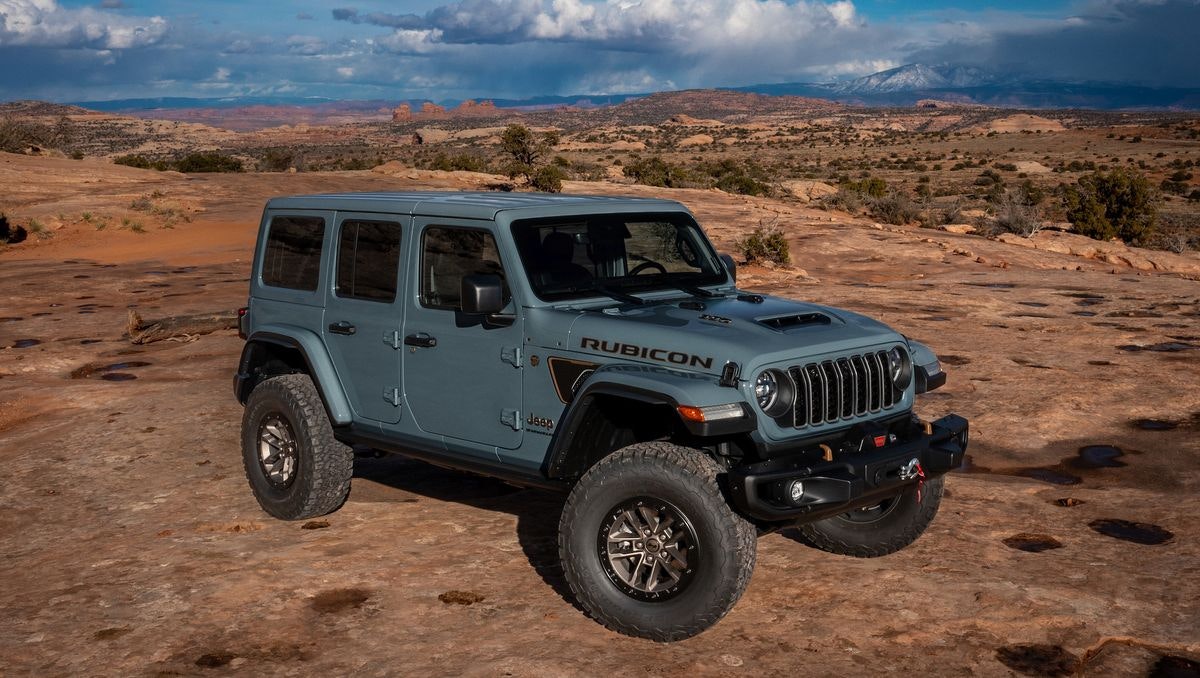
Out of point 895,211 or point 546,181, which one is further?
point 546,181

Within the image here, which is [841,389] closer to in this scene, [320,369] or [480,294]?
[480,294]

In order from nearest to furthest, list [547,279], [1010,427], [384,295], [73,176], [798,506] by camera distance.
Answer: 1. [798,506]
2. [547,279]
3. [384,295]
4. [1010,427]
5. [73,176]

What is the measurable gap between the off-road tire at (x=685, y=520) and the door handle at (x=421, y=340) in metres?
1.26

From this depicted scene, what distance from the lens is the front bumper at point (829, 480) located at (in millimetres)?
4496

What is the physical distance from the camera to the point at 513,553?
607 cm

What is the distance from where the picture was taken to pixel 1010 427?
9.02 metres

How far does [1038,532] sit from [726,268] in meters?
2.38

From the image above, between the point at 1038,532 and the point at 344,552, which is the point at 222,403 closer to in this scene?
the point at 344,552

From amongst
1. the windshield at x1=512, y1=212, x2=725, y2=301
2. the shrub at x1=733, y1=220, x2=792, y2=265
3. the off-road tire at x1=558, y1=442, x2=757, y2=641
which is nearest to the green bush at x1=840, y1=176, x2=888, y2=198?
the shrub at x1=733, y1=220, x2=792, y2=265

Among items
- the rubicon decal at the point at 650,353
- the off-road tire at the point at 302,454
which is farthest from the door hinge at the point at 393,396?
the rubicon decal at the point at 650,353

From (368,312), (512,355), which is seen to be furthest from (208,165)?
(512,355)

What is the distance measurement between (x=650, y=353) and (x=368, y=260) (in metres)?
2.09

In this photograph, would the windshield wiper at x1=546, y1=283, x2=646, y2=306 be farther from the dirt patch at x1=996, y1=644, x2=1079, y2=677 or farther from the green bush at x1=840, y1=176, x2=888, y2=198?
the green bush at x1=840, y1=176, x2=888, y2=198

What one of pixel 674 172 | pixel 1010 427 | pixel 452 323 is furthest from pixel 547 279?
pixel 674 172
